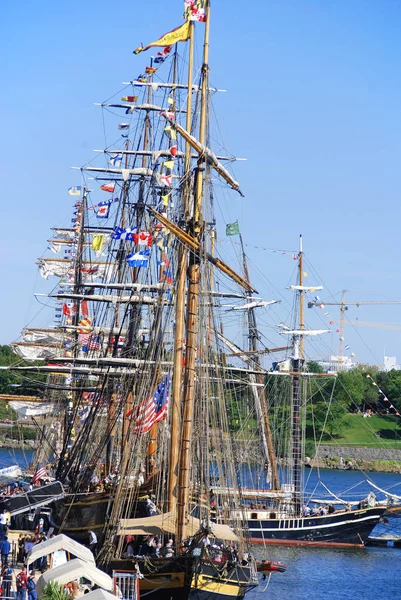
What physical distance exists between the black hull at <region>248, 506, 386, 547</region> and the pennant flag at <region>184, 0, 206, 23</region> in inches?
1271

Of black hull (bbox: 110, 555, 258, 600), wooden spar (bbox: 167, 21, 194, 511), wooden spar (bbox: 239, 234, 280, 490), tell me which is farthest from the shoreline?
black hull (bbox: 110, 555, 258, 600)

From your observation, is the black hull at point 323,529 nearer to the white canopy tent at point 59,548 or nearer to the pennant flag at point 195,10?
the white canopy tent at point 59,548

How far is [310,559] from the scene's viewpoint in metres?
65.8

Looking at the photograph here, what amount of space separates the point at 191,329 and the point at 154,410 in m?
3.85

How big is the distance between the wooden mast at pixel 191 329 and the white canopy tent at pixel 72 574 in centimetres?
655

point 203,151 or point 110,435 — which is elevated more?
point 203,151

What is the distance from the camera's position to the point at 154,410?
4712 cm

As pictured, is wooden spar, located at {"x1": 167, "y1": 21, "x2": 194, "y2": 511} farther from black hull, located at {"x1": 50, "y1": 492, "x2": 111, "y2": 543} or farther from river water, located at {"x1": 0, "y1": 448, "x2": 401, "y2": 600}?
river water, located at {"x1": 0, "y1": 448, "x2": 401, "y2": 600}

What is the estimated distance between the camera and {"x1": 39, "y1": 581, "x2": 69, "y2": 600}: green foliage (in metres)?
34.1

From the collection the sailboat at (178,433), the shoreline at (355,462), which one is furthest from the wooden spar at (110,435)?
the shoreline at (355,462)

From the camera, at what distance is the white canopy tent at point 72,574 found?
117ft

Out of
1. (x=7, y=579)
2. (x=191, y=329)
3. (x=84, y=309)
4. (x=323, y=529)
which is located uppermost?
(x=84, y=309)

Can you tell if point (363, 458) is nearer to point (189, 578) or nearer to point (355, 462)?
point (355, 462)

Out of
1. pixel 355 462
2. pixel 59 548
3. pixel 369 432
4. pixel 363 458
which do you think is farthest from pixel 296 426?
pixel 369 432
